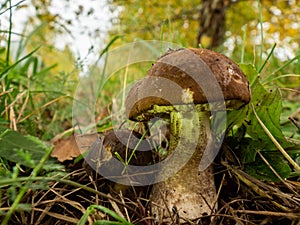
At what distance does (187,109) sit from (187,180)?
25 cm

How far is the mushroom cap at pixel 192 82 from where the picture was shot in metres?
0.93

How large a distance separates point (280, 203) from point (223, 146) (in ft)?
0.89

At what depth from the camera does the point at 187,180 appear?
3.60 feet

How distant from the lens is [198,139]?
1.13 meters

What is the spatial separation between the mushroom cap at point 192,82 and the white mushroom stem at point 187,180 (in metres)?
0.13

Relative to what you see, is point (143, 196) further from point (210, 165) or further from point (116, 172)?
point (210, 165)

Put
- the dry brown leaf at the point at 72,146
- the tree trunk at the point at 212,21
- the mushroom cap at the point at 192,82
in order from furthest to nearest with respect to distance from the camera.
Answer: the tree trunk at the point at 212,21 → the dry brown leaf at the point at 72,146 → the mushroom cap at the point at 192,82

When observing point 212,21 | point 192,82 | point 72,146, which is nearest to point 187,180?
point 192,82

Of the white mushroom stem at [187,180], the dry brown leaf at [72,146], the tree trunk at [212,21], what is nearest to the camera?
the white mushroom stem at [187,180]

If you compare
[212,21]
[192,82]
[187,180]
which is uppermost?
[212,21]

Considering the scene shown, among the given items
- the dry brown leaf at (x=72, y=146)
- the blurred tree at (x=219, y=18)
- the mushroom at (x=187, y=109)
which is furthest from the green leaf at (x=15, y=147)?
the blurred tree at (x=219, y=18)

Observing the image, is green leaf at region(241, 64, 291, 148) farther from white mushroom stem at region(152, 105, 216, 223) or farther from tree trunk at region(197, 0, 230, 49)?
tree trunk at region(197, 0, 230, 49)

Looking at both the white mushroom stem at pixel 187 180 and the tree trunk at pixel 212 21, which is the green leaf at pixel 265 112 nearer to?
the white mushroom stem at pixel 187 180

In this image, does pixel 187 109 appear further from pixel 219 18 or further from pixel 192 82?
pixel 219 18
